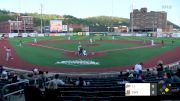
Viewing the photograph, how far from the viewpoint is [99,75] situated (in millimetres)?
24391

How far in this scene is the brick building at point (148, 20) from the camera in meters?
147

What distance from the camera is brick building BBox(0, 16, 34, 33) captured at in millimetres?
109938

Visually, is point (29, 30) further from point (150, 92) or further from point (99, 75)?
point (150, 92)

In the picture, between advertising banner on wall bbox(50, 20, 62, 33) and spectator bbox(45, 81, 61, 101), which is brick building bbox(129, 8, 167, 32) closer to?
advertising banner on wall bbox(50, 20, 62, 33)

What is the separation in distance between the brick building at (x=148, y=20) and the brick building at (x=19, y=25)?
1837 inches

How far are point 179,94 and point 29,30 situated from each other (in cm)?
11851

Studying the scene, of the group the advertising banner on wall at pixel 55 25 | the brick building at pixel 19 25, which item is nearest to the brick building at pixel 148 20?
the brick building at pixel 19 25

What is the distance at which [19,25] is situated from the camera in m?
115

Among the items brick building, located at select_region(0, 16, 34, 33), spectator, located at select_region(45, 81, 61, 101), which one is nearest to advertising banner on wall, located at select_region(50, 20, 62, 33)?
brick building, located at select_region(0, 16, 34, 33)

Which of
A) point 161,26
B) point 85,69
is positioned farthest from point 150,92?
point 161,26

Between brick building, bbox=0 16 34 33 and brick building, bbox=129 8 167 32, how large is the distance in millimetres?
46661

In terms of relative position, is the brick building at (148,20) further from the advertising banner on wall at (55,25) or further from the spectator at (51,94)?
the spectator at (51,94)

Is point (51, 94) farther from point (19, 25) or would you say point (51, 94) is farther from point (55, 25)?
point (19, 25)

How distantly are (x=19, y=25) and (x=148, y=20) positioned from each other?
63709mm
